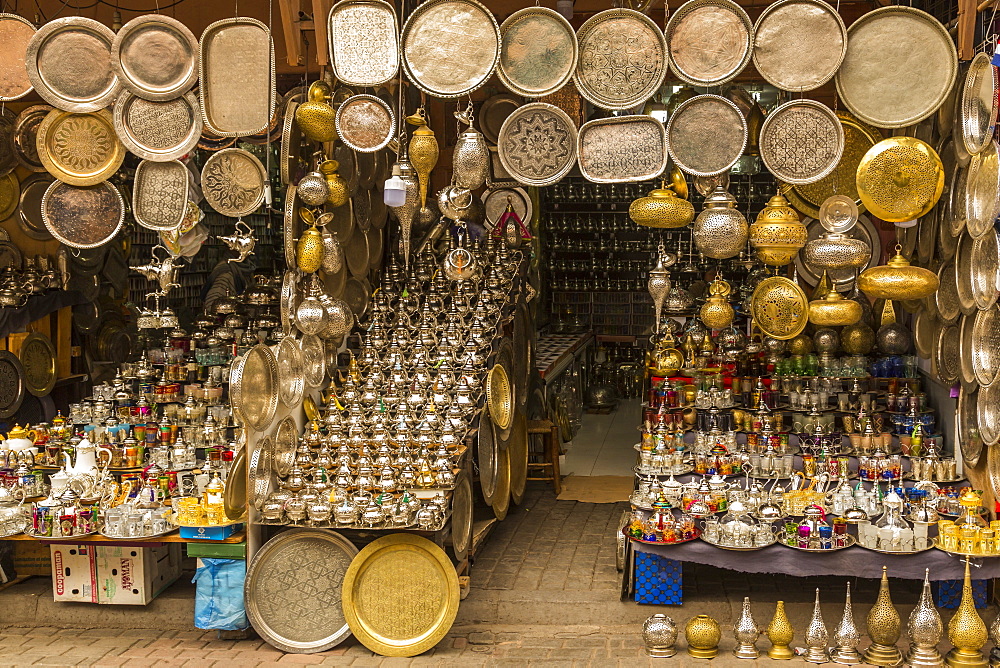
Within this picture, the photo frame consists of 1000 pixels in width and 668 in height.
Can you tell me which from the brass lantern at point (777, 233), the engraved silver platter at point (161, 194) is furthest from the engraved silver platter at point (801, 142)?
the engraved silver platter at point (161, 194)

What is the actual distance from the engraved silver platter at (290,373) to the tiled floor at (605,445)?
10.9 ft

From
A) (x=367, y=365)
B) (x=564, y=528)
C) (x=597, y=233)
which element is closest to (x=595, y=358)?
(x=597, y=233)

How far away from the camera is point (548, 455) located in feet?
26.8

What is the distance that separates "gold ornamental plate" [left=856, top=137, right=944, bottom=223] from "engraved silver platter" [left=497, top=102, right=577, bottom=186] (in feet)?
4.48

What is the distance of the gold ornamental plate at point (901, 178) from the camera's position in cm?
504

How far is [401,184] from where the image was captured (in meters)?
4.81

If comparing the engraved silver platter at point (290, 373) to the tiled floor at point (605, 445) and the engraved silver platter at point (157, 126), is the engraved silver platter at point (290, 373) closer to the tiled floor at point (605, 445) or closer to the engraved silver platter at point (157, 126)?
the engraved silver platter at point (157, 126)

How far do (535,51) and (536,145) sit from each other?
50 cm

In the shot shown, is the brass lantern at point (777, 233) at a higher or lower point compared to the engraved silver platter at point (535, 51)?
lower

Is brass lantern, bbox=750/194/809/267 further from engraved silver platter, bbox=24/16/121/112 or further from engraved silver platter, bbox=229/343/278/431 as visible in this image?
engraved silver platter, bbox=24/16/121/112

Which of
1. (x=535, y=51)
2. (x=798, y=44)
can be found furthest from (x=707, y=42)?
(x=535, y=51)

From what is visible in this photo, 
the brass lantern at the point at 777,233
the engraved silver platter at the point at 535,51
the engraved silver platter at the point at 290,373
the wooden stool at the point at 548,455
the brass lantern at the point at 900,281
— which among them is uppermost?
the engraved silver platter at the point at 535,51

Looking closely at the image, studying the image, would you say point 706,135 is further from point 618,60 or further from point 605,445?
point 605,445

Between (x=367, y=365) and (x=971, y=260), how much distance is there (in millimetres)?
3163
